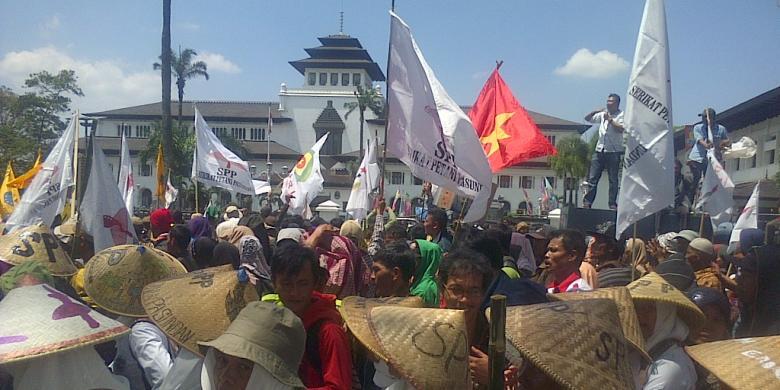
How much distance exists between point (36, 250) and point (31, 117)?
1248 inches

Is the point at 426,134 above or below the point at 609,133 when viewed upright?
below

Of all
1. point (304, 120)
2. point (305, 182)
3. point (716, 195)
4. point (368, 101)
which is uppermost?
point (368, 101)

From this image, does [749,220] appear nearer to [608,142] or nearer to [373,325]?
[608,142]

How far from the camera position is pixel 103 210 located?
524 centimetres

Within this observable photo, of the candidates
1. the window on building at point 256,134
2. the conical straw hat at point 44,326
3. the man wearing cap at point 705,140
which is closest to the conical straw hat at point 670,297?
the conical straw hat at point 44,326

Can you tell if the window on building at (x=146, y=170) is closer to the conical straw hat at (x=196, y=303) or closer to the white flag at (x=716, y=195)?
the white flag at (x=716, y=195)

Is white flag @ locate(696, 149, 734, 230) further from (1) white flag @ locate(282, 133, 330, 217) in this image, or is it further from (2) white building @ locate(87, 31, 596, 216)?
(2) white building @ locate(87, 31, 596, 216)

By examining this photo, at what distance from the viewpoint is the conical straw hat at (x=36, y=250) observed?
3855 mm

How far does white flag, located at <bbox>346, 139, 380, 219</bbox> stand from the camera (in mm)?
12020

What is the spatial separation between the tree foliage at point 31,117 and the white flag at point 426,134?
24.7m

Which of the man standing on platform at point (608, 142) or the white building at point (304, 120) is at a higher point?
the white building at point (304, 120)

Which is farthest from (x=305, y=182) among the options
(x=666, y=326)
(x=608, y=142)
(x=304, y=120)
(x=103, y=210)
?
(x=304, y=120)

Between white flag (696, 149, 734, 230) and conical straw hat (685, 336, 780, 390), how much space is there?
20.1ft

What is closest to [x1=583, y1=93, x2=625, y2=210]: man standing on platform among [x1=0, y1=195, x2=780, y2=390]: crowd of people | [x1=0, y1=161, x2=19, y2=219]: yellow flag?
[x1=0, y1=195, x2=780, y2=390]: crowd of people
